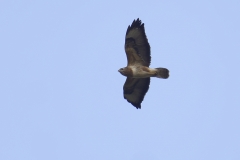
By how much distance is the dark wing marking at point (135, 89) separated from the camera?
35656 mm

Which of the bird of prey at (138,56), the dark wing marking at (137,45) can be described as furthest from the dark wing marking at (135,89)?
the dark wing marking at (137,45)

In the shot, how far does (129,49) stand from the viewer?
34844 mm

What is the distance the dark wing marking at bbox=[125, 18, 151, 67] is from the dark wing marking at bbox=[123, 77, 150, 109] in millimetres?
912

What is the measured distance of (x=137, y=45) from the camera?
3475cm

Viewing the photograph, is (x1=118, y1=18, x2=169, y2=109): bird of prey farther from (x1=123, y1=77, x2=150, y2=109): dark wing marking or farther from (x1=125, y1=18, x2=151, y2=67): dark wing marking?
(x1=123, y1=77, x2=150, y2=109): dark wing marking

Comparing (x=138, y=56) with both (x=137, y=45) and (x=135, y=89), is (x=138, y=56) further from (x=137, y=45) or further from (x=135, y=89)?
(x=135, y=89)

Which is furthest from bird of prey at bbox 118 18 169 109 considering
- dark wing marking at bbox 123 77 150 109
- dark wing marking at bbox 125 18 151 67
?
dark wing marking at bbox 123 77 150 109

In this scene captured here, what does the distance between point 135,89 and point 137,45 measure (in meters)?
1.89

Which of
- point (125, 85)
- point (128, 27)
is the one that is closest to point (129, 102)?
point (125, 85)

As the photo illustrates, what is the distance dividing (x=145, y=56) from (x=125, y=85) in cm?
163

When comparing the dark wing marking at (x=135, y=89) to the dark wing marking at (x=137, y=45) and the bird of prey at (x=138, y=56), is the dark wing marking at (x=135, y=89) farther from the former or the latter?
the dark wing marking at (x=137, y=45)

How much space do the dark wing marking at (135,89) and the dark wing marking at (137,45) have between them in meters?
0.91

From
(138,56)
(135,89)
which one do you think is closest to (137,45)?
(138,56)

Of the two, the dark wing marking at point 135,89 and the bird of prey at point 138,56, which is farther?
the dark wing marking at point 135,89
